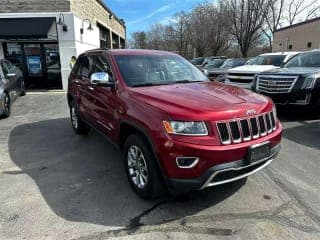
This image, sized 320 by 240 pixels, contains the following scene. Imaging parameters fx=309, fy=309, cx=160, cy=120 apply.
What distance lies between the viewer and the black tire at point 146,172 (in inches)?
135

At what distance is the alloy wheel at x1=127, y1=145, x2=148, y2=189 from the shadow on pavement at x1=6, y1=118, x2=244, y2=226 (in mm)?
220

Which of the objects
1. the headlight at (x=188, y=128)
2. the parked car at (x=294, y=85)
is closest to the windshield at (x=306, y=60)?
the parked car at (x=294, y=85)

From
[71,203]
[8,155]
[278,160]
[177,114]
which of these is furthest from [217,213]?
[8,155]

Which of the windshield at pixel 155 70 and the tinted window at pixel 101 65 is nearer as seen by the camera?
the windshield at pixel 155 70

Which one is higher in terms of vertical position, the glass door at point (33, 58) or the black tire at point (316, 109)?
the glass door at point (33, 58)

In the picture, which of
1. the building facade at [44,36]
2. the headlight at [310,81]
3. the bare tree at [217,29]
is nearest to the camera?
the headlight at [310,81]

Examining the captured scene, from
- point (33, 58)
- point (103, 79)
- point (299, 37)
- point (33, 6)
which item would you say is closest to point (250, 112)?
point (103, 79)

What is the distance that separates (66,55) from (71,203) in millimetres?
12102

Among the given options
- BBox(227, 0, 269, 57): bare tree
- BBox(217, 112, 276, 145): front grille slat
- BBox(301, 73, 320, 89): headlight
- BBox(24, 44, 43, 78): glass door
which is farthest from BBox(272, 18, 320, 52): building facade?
BBox(217, 112, 276, 145): front grille slat

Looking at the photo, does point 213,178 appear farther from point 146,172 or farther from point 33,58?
point 33,58

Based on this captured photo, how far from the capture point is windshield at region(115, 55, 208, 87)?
4387 millimetres

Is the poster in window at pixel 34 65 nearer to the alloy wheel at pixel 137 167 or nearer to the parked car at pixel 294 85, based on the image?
the parked car at pixel 294 85

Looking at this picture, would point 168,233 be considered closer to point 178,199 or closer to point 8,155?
point 178,199

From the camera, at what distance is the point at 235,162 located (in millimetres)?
3201
